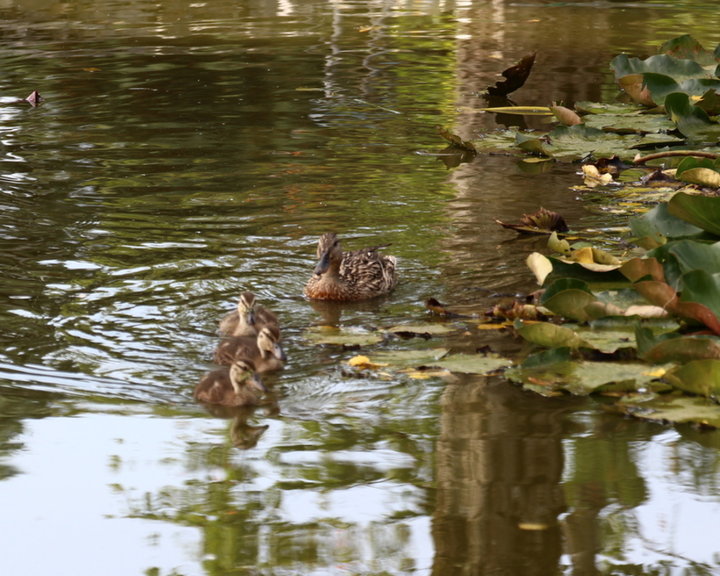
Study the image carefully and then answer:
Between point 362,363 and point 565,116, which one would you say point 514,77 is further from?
point 362,363

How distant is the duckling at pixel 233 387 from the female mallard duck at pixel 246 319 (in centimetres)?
56

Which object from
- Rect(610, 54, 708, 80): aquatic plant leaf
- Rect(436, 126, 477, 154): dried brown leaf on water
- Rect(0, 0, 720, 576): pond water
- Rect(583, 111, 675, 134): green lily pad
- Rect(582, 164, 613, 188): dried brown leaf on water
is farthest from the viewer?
Rect(610, 54, 708, 80): aquatic plant leaf

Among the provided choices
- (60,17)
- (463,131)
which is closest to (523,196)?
(463,131)

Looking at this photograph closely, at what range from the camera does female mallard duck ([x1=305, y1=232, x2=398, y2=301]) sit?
743 centimetres

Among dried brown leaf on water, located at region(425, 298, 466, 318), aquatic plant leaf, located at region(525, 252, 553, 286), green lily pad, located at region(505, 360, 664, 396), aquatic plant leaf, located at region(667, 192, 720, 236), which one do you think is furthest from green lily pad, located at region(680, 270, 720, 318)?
dried brown leaf on water, located at region(425, 298, 466, 318)

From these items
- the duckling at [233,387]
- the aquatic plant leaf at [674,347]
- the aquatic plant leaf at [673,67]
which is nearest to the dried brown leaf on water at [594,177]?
the aquatic plant leaf at [673,67]

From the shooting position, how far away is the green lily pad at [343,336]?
253 inches

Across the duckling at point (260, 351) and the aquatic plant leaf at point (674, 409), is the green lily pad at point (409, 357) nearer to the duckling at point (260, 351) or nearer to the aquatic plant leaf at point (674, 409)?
the duckling at point (260, 351)

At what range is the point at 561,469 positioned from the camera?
4867 mm

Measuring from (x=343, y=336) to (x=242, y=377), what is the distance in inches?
39.1

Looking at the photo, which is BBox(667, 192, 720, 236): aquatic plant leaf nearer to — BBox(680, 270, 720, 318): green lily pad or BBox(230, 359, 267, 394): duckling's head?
BBox(680, 270, 720, 318): green lily pad

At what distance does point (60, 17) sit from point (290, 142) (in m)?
9.73

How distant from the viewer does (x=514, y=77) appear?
12.9 m

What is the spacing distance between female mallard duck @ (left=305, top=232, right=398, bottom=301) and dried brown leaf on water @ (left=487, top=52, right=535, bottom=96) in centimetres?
564
